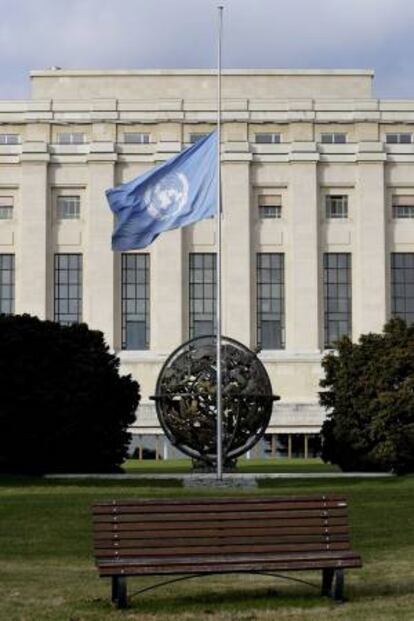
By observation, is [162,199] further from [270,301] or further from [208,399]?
[270,301]

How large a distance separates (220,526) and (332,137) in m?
70.7

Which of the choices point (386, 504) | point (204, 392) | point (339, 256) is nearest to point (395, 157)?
point (339, 256)

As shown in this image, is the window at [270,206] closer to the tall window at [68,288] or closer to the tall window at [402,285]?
the tall window at [402,285]

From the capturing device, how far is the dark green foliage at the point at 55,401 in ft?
147

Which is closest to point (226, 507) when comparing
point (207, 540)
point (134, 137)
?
point (207, 540)

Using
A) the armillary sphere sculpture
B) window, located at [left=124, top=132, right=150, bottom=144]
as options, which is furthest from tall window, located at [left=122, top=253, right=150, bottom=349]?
the armillary sphere sculpture

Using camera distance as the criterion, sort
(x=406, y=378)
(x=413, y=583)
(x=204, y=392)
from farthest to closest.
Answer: (x=406, y=378) → (x=204, y=392) → (x=413, y=583)

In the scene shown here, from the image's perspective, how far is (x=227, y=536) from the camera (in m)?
12.8

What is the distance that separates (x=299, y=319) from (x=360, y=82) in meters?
18.5

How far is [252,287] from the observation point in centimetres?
7862

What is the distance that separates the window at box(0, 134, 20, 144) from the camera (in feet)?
269

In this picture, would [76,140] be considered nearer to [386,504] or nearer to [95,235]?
[95,235]

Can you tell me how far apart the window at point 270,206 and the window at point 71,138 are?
1216 cm

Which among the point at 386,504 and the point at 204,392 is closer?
the point at 386,504
